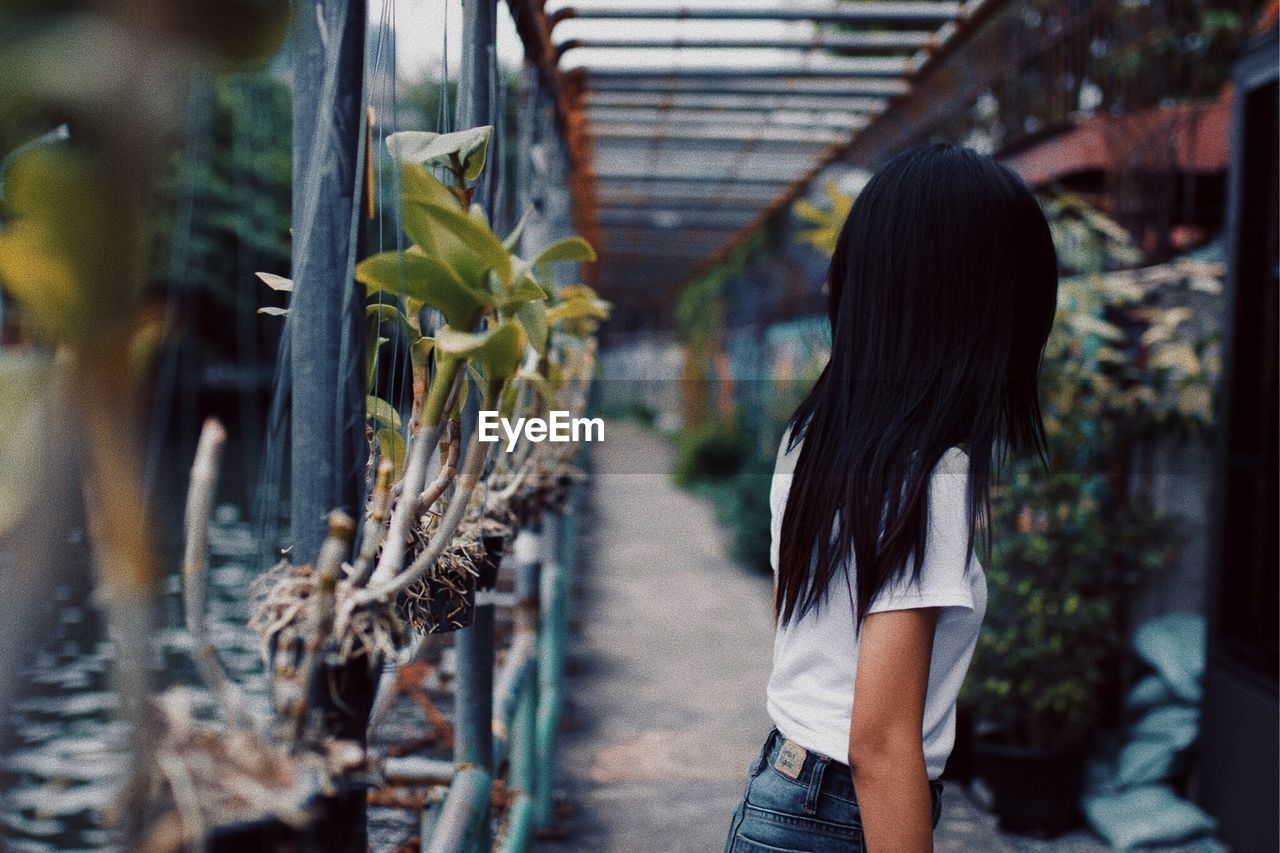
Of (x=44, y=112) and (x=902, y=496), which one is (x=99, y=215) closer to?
(x=44, y=112)

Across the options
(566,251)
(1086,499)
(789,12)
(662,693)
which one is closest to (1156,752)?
(1086,499)

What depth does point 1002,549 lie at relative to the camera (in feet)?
11.1

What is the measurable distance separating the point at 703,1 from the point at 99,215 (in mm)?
3051

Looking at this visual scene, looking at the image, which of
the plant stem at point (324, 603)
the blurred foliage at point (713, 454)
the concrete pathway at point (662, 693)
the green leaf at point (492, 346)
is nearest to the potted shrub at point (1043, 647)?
the concrete pathway at point (662, 693)

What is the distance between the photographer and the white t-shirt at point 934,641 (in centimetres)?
105

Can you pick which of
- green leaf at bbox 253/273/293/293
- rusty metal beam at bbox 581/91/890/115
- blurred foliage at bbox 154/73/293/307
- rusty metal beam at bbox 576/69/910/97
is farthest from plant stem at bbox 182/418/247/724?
rusty metal beam at bbox 581/91/890/115

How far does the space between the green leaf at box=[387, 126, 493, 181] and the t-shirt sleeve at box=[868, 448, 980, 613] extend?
0.59 metres

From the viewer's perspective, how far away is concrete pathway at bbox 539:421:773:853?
3.54m

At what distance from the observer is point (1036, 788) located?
3.27m

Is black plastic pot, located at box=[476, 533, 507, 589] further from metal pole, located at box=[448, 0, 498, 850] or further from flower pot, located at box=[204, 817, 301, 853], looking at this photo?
flower pot, located at box=[204, 817, 301, 853]

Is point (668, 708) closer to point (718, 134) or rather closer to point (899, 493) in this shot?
point (718, 134)

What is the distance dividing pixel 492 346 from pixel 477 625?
3.53 feet

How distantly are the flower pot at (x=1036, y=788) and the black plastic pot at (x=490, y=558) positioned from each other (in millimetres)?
2135

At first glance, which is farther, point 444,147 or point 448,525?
point 444,147
